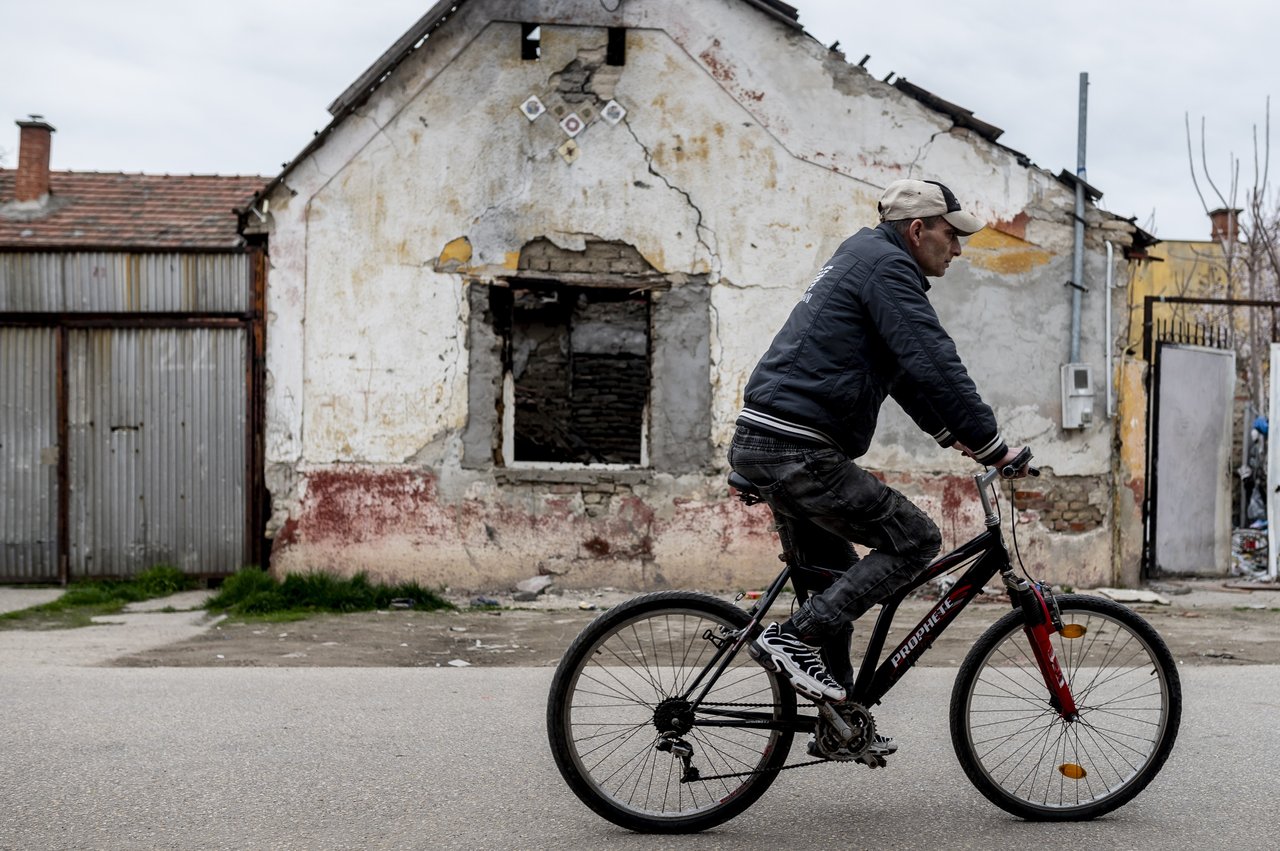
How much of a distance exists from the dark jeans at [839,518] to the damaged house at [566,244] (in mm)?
6634

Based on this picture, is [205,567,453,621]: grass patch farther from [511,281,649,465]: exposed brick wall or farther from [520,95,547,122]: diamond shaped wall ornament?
[520,95,547,122]: diamond shaped wall ornament

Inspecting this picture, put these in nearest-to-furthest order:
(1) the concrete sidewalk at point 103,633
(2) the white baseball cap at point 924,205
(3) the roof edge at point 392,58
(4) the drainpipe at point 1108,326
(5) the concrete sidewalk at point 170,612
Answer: (2) the white baseball cap at point 924,205
(1) the concrete sidewalk at point 103,633
(5) the concrete sidewalk at point 170,612
(3) the roof edge at point 392,58
(4) the drainpipe at point 1108,326

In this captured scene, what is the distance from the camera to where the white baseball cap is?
377 centimetres

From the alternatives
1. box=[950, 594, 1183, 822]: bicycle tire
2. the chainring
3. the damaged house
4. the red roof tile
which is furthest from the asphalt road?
the red roof tile

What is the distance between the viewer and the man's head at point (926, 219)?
3.77 metres

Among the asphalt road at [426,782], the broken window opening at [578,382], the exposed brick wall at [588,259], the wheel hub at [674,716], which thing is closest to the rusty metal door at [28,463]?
the broken window opening at [578,382]

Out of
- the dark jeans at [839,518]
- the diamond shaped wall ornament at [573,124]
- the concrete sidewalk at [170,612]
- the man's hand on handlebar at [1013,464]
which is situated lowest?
the concrete sidewalk at [170,612]

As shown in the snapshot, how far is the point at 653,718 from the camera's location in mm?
3725

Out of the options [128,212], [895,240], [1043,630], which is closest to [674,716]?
[1043,630]

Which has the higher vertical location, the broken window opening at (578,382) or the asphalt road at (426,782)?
the broken window opening at (578,382)

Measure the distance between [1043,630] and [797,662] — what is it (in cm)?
82

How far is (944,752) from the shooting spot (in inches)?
180

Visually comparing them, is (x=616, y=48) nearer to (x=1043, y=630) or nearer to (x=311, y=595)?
(x=311, y=595)

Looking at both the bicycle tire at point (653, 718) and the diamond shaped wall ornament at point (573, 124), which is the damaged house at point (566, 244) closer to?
the diamond shaped wall ornament at point (573, 124)
